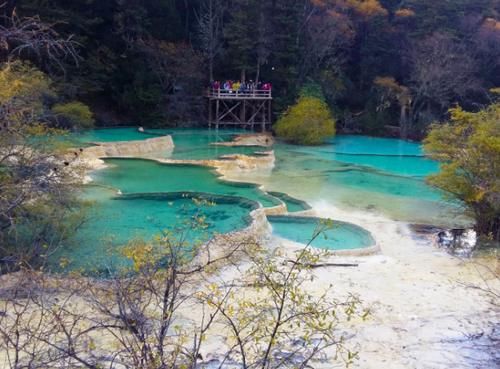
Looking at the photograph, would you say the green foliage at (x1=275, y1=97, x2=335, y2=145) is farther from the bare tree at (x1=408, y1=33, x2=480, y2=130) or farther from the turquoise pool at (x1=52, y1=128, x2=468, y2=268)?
the bare tree at (x1=408, y1=33, x2=480, y2=130)

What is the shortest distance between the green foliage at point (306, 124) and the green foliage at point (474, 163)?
1003 centimetres

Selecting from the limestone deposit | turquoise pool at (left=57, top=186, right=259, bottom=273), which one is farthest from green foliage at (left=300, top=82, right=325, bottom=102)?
turquoise pool at (left=57, top=186, right=259, bottom=273)

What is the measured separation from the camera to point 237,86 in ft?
78.9

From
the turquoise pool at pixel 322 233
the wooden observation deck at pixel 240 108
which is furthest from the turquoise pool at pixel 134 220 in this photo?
the wooden observation deck at pixel 240 108

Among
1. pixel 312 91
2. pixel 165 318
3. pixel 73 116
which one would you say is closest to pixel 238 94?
pixel 312 91

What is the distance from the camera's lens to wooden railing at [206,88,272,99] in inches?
941

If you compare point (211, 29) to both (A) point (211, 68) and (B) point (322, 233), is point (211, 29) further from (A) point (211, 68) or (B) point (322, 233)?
(B) point (322, 233)

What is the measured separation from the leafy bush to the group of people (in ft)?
20.0

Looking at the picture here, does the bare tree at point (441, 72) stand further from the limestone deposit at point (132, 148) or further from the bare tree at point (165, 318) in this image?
the bare tree at point (165, 318)

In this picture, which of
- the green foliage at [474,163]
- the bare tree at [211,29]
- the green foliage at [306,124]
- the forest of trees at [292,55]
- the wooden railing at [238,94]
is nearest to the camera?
the green foliage at [474,163]

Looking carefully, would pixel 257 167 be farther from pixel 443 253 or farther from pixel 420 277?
pixel 420 277

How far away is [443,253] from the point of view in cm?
967

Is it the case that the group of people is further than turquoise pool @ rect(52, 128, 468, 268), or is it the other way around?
the group of people

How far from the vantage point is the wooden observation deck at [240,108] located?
24.1 metres
